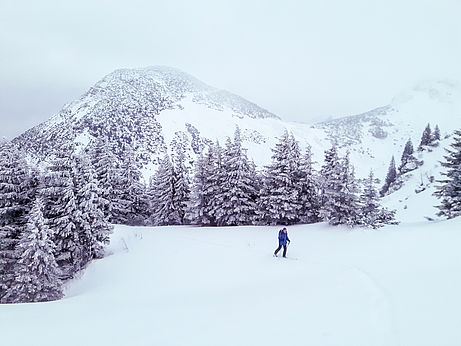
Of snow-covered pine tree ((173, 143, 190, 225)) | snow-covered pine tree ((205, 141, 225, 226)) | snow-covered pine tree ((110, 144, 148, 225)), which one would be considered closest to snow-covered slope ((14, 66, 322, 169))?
snow-covered pine tree ((110, 144, 148, 225))

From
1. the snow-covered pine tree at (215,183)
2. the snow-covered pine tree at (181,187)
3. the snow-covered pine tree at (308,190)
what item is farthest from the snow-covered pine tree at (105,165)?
the snow-covered pine tree at (308,190)

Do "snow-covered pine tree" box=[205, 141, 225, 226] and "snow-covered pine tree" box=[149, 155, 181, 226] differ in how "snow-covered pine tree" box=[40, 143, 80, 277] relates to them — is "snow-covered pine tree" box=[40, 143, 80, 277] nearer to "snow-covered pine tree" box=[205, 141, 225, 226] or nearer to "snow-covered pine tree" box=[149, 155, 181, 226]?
"snow-covered pine tree" box=[205, 141, 225, 226]

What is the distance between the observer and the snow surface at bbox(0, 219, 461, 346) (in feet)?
20.9

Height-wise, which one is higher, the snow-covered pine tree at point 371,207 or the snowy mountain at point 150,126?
the snowy mountain at point 150,126

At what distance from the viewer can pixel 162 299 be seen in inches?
412

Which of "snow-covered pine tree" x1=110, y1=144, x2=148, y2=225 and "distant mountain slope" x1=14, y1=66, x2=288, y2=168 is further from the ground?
"distant mountain slope" x1=14, y1=66, x2=288, y2=168

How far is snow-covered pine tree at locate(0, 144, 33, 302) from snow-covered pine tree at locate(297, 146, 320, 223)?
19859mm

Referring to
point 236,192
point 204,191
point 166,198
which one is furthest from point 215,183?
point 166,198

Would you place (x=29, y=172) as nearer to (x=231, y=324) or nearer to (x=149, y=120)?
(x=231, y=324)

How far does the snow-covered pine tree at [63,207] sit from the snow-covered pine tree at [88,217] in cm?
39

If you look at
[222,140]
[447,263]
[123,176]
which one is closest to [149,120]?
[222,140]

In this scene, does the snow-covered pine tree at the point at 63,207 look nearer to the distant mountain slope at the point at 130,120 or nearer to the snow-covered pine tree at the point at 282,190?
the snow-covered pine tree at the point at 282,190

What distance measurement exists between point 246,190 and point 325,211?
8.71 metres

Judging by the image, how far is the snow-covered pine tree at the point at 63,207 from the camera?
18.3 metres
